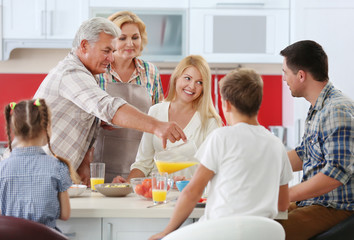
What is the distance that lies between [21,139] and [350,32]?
3.01 metres

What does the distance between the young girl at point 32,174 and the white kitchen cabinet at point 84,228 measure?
131mm

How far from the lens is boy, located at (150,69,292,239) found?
175 cm

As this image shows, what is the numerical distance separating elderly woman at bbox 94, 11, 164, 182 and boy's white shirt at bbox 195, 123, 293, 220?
4.84ft

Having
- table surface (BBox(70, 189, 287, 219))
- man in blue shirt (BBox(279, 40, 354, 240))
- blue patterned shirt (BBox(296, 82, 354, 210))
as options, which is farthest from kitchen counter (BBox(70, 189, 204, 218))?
blue patterned shirt (BBox(296, 82, 354, 210))

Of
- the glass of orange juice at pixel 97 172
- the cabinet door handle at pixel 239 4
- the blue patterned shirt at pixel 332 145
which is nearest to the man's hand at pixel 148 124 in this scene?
the glass of orange juice at pixel 97 172

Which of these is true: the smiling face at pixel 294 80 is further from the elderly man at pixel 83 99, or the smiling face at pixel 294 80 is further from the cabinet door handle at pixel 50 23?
the cabinet door handle at pixel 50 23

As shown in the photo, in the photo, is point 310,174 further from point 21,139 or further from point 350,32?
point 350,32

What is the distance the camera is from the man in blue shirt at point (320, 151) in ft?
7.11

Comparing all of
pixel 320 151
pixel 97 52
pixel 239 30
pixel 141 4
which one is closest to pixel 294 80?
pixel 320 151

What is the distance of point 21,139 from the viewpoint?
190 centimetres

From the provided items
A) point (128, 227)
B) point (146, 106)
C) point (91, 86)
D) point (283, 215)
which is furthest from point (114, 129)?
point (283, 215)

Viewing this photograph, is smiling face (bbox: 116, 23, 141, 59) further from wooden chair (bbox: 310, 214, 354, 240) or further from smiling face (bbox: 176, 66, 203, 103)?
wooden chair (bbox: 310, 214, 354, 240)

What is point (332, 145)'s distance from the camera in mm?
2182

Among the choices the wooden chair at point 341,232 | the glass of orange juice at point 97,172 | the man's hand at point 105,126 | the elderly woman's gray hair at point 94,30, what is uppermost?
the elderly woman's gray hair at point 94,30
